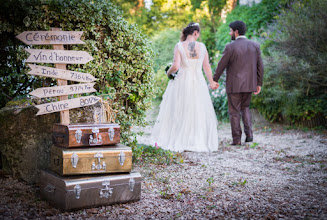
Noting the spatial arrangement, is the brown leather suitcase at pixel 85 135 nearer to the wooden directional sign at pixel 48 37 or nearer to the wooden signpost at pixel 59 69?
the wooden signpost at pixel 59 69

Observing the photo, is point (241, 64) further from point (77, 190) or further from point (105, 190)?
point (77, 190)

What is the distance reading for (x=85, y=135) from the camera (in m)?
2.98

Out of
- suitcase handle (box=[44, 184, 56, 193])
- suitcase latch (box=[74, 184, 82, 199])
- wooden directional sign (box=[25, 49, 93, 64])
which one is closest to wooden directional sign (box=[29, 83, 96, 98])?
wooden directional sign (box=[25, 49, 93, 64])

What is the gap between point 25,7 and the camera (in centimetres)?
344

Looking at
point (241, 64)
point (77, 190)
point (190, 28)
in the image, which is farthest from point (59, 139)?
point (241, 64)

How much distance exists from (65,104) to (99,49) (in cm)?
96

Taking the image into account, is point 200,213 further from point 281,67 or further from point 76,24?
point 281,67

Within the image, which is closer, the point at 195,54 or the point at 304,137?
the point at 195,54

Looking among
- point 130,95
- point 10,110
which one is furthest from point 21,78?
point 130,95

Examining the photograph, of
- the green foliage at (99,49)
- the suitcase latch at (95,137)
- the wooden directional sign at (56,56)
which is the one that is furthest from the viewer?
the green foliage at (99,49)

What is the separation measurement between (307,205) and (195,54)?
3.87m

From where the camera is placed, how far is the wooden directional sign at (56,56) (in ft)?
10.5

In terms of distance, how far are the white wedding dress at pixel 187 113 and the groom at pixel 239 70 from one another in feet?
1.76

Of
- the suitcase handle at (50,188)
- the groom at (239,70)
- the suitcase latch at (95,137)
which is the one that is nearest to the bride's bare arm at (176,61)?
the groom at (239,70)
